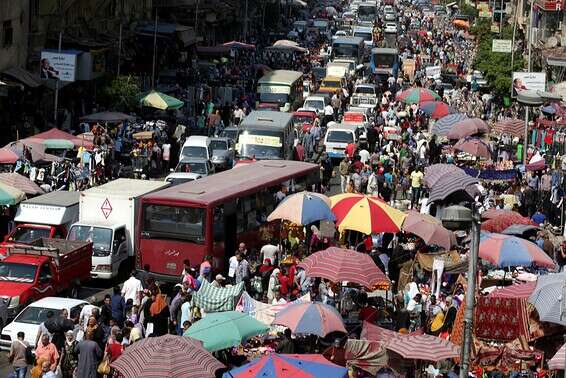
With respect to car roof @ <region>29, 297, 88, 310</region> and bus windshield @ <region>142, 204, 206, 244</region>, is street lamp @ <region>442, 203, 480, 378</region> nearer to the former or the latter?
car roof @ <region>29, 297, 88, 310</region>

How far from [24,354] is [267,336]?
4052 millimetres

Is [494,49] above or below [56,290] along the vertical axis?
above

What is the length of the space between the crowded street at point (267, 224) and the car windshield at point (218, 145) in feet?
0.23

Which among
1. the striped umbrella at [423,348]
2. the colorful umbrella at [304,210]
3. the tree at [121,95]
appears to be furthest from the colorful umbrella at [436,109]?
the striped umbrella at [423,348]

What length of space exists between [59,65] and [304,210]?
1795 centimetres

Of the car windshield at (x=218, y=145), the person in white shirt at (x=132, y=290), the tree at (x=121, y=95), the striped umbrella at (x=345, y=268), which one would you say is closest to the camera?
the striped umbrella at (x=345, y=268)

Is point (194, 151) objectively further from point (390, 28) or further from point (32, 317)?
point (390, 28)

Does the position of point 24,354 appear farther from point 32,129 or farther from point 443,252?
point 32,129

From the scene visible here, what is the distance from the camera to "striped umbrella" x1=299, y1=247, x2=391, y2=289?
23.0 meters

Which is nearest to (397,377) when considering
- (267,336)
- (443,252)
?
(267,336)

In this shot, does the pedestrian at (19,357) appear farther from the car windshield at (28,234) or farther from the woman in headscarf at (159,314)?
the car windshield at (28,234)

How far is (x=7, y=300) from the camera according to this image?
24.0 metres

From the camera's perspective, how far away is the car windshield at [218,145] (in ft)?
136

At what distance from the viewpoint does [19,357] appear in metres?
20.5
